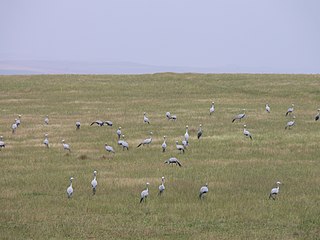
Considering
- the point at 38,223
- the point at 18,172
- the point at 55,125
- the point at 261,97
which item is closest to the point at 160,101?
the point at 261,97

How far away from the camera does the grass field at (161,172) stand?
68.8 feet

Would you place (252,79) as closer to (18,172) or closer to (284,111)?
(284,111)

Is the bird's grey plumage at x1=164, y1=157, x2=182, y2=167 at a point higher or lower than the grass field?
higher

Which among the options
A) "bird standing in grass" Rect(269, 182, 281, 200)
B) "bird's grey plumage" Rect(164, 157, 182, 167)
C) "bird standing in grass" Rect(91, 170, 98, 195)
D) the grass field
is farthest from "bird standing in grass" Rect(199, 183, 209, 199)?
"bird's grey plumage" Rect(164, 157, 182, 167)

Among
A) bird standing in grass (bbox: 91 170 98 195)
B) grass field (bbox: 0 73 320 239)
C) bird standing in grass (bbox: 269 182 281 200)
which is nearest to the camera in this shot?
grass field (bbox: 0 73 320 239)

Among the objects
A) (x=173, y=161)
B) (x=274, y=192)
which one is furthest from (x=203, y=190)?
(x=173, y=161)

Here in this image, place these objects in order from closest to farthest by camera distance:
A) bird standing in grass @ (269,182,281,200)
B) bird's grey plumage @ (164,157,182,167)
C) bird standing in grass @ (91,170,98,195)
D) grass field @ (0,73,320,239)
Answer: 1. grass field @ (0,73,320,239)
2. bird standing in grass @ (269,182,281,200)
3. bird standing in grass @ (91,170,98,195)
4. bird's grey plumage @ (164,157,182,167)

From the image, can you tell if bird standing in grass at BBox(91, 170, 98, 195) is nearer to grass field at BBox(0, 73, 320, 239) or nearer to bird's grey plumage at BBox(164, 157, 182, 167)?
grass field at BBox(0, 73, 320, 239)

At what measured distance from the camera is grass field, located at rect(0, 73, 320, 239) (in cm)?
2098

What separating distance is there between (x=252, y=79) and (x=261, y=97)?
562 inches

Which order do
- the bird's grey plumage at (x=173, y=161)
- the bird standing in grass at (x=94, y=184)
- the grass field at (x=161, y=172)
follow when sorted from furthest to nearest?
the bird's grey plumage at (x=173, y=161)
the bird standing in grass at (x=94, y=184)
the grass field at (x=161, y=172)

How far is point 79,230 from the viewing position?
20281mm

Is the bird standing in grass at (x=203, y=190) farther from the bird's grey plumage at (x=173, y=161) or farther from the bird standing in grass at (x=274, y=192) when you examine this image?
the bird's grey plumage at (x=173, y=161)

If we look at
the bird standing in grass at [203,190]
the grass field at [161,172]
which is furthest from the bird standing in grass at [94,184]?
the bird standing in grass at [203,190]
